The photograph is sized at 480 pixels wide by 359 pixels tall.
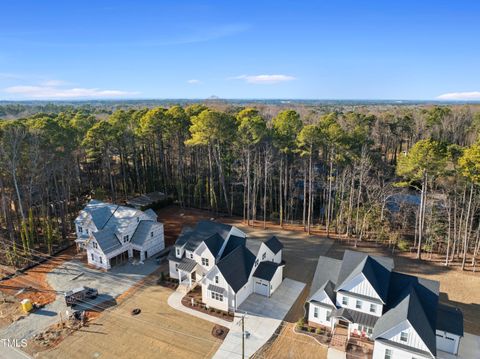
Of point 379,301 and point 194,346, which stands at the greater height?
point 379,301

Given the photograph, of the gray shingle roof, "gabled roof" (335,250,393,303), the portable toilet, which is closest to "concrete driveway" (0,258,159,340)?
the portable toilet

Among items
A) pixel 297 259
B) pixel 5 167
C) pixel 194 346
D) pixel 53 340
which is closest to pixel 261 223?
pixel 297 259

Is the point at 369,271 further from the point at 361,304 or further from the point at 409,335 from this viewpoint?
the point at 409,335

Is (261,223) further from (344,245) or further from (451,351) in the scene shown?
(451,351)

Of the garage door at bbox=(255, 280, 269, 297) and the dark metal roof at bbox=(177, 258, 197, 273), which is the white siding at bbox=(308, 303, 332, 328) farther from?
the dark metal roof at bbox=(177, 258, 197, 273)

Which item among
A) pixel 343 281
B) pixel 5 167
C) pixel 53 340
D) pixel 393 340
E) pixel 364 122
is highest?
pixel 364 122

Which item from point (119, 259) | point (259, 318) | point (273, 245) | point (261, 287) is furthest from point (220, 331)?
point (119, 259)

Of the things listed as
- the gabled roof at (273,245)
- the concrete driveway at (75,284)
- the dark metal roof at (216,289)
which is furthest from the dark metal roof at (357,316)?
the concrete driveway at (75,284)
